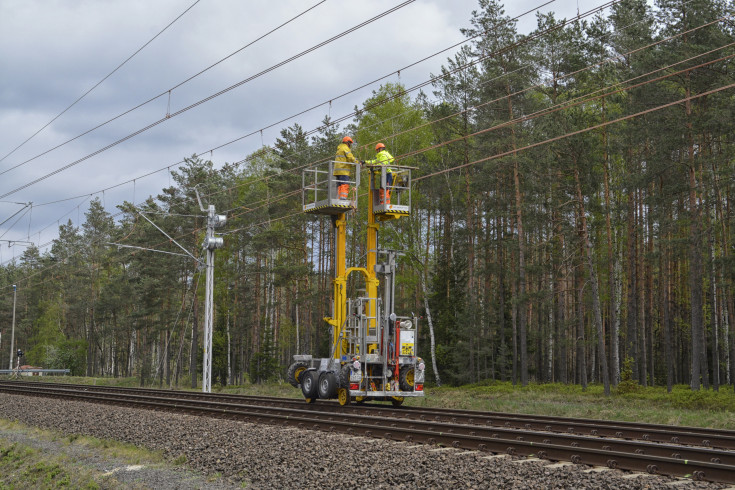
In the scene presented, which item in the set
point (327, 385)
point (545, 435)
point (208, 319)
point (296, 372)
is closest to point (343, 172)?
point (327, 385)

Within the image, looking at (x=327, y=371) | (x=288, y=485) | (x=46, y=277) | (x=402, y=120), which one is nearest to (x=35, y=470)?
(x=288, y=485)

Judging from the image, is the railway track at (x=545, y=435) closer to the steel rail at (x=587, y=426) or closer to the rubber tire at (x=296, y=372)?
the steel rail at (x=587, y=426)

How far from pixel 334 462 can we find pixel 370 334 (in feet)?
30.6

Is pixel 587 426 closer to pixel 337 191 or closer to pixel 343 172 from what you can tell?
pixel 337 191

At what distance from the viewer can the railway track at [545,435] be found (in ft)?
30.5

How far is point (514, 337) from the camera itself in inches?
1435

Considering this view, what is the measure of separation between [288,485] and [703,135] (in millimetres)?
26458

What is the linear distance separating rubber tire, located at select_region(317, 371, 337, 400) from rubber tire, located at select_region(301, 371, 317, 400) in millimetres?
180

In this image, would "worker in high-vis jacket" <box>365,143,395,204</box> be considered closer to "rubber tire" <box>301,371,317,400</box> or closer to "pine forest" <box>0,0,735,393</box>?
"pine forest" <box>0,0,735,393</box>

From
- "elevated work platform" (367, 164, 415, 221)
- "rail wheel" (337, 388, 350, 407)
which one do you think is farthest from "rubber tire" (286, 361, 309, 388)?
"elevated work platform" (367, 164, 415, 221)

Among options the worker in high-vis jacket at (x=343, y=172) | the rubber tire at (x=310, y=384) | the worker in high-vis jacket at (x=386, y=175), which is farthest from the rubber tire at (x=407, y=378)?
the worker in high-vis jacket at (x=343, y=172)

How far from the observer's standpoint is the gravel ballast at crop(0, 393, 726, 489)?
870cm

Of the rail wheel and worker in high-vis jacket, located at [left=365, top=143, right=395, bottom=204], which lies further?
worker in high-vis jacket, located at [left=365, top=143, right=395, bottom=204]

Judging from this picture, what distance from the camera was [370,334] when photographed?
64.6 feet
